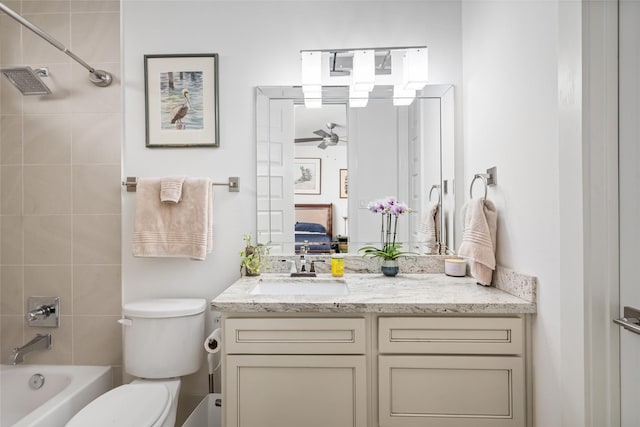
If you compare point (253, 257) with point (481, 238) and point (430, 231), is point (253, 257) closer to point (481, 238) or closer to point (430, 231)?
point (430, 231)

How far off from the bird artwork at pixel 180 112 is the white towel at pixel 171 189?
0.32 metres

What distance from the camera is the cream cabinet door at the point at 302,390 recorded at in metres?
1.25

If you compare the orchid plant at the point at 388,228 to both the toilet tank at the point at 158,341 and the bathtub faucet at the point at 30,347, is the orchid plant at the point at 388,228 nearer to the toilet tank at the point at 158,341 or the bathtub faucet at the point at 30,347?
the toilet tank at the point at 158,341

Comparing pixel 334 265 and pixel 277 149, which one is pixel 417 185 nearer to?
pixel 334 265

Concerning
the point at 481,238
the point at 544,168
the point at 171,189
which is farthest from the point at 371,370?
the point at 171,189

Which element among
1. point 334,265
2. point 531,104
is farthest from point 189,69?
point 531,104

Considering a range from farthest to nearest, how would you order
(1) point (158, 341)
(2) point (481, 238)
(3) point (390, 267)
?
(3) point (390, 267) → (1) point (158, 341) → (2) point (481, 238)

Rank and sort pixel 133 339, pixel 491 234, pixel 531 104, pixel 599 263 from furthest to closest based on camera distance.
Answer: pixel 133 339
pixel 491 234
pixel 531 104
pixel 599 263

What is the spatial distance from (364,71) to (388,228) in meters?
0.81

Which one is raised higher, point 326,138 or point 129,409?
point 326,138

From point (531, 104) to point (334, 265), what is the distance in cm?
106

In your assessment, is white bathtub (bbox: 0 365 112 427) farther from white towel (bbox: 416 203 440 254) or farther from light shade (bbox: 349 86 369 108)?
light shade (bbox: 349 86 369 108)

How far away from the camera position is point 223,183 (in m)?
1.83

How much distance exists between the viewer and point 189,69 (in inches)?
72.0
